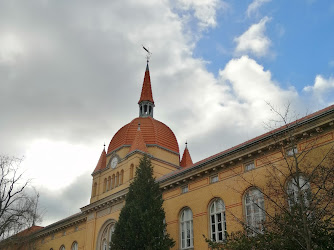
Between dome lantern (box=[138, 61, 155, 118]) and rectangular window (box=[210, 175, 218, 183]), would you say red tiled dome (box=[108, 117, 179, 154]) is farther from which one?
rectangular window (box=[210, 175, 218, 183])

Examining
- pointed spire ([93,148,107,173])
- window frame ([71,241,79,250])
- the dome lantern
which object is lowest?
window frame ([71,241,79,250])

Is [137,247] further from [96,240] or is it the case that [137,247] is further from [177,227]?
[96,240]

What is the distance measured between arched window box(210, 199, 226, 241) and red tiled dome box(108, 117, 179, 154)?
51.3 feet

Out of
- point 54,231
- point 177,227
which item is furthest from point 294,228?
point 54,231

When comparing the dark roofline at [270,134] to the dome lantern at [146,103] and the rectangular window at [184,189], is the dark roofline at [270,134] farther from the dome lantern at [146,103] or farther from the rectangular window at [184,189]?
the dome lantern at [146,103]

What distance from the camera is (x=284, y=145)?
18.8m

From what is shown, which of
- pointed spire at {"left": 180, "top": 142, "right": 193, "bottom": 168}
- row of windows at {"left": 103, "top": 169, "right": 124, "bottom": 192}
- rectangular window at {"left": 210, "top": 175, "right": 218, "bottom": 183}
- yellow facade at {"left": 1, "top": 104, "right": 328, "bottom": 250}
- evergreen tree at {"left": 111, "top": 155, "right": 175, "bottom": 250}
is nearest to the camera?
yellow facade at {"left": 1, "top": 104, "right": 328, "bottom": 250}

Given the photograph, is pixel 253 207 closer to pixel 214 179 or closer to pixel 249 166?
pixel 249 166

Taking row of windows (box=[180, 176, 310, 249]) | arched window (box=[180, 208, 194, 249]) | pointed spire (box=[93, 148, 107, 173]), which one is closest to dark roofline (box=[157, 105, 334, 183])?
row of windows (box=[180, 176, 310, 249])

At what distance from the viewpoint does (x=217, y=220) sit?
22406mm

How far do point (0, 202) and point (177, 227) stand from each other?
1343 centimetres

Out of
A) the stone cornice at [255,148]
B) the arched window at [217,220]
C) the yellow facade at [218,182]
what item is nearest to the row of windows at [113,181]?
the yellow facade at [218,182]

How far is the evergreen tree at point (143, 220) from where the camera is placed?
73.5 ft

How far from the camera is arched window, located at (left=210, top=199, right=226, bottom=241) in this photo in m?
21.9
